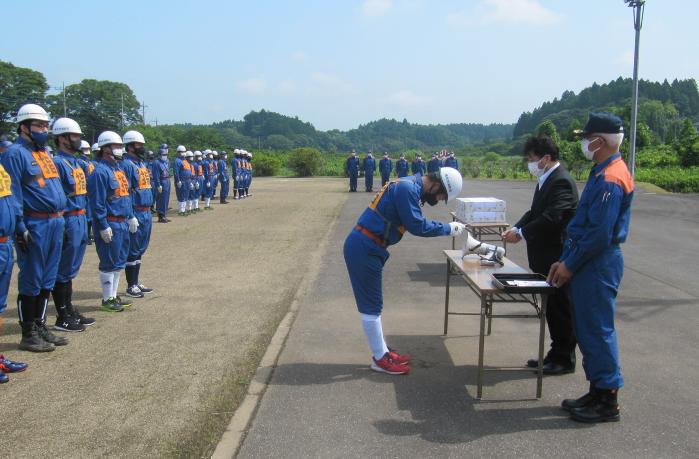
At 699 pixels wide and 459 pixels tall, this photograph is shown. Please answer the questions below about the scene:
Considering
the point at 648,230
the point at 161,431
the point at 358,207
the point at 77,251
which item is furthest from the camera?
the point at 358,207

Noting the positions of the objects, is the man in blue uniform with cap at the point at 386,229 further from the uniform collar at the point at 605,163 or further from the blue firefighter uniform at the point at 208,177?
the blue firefighter uniform at the point at 208,177

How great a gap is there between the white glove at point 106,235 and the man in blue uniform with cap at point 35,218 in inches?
33.3

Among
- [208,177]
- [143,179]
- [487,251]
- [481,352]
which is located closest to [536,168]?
[487,251]

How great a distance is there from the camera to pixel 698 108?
120000 mm

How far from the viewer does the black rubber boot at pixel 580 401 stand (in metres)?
4.05

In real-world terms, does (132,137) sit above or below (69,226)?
above

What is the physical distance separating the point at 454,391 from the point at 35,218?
14.9 feet

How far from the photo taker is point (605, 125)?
4.09 metres

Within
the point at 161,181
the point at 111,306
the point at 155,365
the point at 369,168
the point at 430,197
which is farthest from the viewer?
the point at 369,168

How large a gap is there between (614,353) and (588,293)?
0.49 metres

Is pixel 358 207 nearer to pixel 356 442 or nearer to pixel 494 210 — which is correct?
pixel 494 210

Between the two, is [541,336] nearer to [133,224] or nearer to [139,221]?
[133,224]

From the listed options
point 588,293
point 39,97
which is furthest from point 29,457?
point 39,97

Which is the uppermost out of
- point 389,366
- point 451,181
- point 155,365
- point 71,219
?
point 451,181
